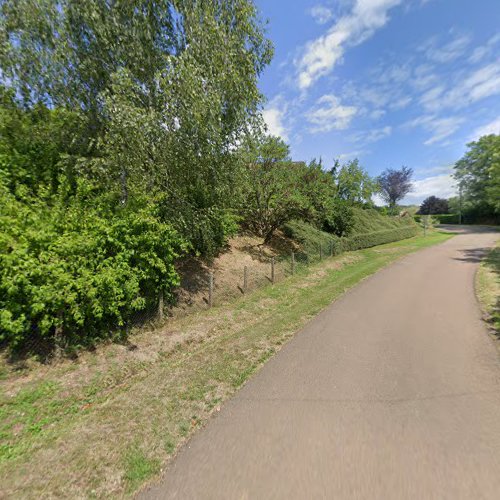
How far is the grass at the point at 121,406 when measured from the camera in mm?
2631

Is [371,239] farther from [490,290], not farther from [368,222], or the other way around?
[490,290]

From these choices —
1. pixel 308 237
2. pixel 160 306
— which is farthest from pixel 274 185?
pixel 160 306

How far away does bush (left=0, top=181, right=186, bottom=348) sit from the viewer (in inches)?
168

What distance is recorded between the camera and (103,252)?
5320mm

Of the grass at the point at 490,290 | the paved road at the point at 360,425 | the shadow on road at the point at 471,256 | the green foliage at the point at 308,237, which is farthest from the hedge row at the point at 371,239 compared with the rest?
the paved road at the point at 360,425

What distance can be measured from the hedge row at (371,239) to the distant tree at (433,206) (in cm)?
4163

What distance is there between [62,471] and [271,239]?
15145mm

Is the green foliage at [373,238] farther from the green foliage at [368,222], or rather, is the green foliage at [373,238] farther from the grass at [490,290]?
the grass at [490,290]

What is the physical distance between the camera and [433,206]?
209 ft

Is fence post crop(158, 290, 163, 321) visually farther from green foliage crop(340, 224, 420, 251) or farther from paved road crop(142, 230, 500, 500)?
green foliage crop(340, 224, 420, 251)

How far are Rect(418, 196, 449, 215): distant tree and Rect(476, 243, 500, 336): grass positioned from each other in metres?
59.6

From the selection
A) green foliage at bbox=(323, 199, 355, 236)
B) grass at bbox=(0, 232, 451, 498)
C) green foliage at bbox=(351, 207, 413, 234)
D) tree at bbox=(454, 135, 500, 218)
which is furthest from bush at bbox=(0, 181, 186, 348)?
tree at bbox=(454, 135, 500, 218)

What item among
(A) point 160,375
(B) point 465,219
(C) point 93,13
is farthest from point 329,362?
(B) point 465,219

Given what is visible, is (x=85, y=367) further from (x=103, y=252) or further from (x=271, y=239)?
(x=271, y=239)
